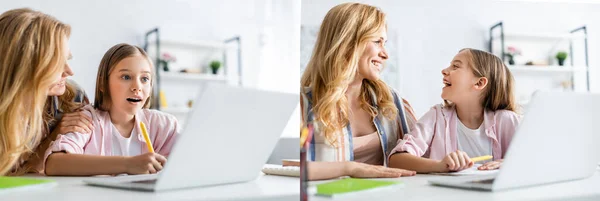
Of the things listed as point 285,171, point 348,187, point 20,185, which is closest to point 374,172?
point 285,171

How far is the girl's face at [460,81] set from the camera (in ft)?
4.37

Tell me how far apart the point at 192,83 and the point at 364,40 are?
60cm

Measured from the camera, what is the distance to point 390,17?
A: 4.67 feet

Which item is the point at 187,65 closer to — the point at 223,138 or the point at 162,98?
the point at 162,98

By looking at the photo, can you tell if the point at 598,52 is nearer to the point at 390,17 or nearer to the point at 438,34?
the point at 438,34

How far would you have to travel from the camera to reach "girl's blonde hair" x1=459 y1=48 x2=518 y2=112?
134 centimetres

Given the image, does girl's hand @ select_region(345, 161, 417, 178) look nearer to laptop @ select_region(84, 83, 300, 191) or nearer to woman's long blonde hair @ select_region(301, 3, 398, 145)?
laptop @ select_region(84, 83, 300, 191)

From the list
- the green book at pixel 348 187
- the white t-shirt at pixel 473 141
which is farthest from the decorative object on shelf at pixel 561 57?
the green book at pixel 348 187

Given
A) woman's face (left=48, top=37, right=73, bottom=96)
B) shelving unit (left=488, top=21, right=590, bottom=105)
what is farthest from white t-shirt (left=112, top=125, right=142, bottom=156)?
shelving unit (left=488, top=21, right=590, bottom=105)

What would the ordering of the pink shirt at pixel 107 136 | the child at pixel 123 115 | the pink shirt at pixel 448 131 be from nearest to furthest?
the pink shirt at pixel 107 136 < the child at pixel 123 115 < the pink shirt at pixel 448 131

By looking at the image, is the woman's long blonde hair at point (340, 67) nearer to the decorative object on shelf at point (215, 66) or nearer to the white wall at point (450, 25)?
the white wall at point (450, 25)

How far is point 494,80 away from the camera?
1.38 m

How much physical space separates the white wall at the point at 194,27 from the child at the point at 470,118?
1.21ft

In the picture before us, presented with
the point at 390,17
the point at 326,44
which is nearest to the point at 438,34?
the point at 390,17
